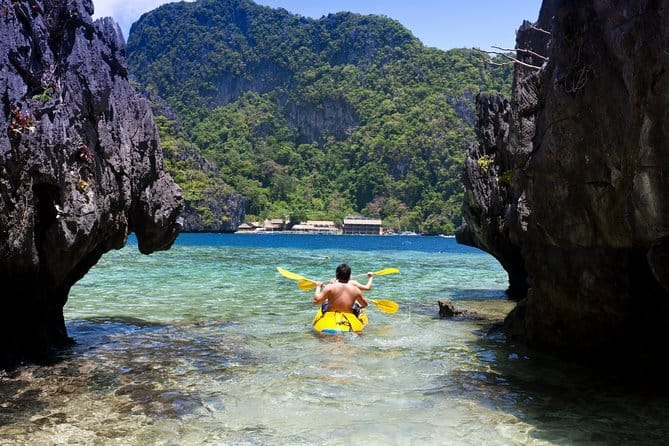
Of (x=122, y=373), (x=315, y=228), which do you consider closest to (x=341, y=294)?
(x=122, y=373)

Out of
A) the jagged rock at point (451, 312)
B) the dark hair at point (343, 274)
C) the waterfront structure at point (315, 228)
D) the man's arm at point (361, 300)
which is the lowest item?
the waterfront structure at point (315, 228)

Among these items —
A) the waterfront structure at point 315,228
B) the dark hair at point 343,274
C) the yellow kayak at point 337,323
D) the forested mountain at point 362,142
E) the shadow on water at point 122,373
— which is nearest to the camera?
the shadow on water at point 122,373

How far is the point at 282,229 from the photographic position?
451 ft

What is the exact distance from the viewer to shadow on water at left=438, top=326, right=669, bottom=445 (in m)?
5.44

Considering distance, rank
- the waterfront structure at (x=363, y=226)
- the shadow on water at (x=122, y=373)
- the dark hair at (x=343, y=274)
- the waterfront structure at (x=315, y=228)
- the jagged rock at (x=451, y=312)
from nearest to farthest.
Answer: the shadow on water at (x=122, y=373), the dark hair at (x=343, y=274), the jagged rock at (x=451, y=312), the waterfront structure at (x=363, y=226), the waterfront structure at (x=315, y=228)

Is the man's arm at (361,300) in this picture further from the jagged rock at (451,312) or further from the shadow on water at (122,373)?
the jagged rock at (451,312)

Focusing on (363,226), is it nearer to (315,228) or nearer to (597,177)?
(315,228)

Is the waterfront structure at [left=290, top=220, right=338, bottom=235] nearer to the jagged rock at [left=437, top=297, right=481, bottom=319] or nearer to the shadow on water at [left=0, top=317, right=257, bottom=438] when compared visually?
the jagged rock at [left=437, top=297, right=481, bottom=319]

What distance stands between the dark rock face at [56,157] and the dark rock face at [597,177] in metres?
5.67

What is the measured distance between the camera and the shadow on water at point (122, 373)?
19.3 ft

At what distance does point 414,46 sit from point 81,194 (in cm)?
19482

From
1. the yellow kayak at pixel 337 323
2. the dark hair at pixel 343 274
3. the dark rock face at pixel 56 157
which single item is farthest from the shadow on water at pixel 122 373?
the dark hair at pixel 343 274

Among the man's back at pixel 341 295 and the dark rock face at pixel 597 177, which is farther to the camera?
the man's back at pixel 341 295

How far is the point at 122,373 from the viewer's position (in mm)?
7434
